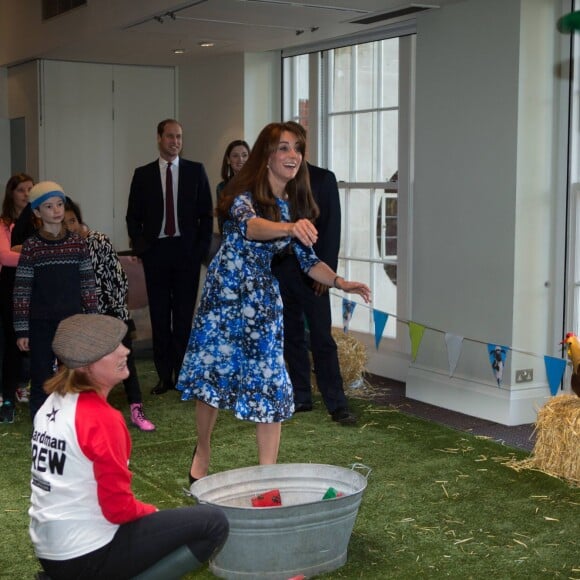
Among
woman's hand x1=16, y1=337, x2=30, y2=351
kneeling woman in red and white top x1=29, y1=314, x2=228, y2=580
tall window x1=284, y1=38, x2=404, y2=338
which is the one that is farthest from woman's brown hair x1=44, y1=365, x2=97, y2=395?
tall window x1=284, y1=38, x2=404, y2=338

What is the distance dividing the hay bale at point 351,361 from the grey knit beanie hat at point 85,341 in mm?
3846

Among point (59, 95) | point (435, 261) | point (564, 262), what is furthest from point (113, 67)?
point (564, 262)

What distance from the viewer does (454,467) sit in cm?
477

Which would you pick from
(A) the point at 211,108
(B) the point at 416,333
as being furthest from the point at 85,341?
(A) the point at 211,108

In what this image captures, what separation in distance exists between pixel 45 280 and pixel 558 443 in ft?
8.17

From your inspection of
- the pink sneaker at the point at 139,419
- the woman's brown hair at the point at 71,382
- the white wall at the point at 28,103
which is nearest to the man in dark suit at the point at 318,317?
the pink sneaker at the point at 139,419

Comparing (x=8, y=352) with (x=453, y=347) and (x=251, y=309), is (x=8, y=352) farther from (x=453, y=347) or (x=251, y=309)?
(x=453, y=347)

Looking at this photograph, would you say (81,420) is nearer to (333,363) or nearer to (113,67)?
(333,363)

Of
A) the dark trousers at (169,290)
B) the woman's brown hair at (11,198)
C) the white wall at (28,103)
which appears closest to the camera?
the woman's brown hair at (11,198)

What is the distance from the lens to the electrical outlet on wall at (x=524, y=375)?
18.6 ft

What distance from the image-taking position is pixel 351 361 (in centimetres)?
654

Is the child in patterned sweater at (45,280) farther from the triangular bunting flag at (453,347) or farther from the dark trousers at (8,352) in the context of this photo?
the triangular bunting flag at (453,347)

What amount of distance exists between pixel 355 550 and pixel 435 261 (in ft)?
9.05

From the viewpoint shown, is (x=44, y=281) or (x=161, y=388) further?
(x=161, y=388)
